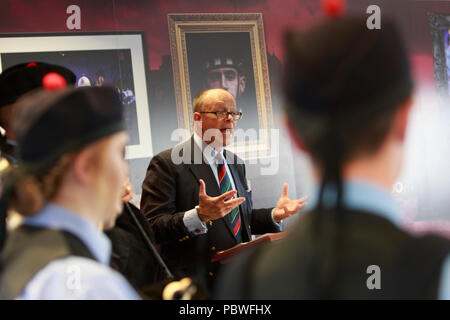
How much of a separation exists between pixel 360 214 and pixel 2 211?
1.12m

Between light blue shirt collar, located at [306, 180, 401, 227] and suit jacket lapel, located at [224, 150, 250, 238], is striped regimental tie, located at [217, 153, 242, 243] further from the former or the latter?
light blue shirt collar, located at [306, 180, 401, 227]

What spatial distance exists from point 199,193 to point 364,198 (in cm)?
183

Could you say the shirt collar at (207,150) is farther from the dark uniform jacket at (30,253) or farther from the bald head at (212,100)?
the dark uniform jacket at (30,253)

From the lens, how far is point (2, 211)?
1.48 meters

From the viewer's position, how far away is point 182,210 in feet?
9.14

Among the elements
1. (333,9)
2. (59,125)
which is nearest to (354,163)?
(333,9)

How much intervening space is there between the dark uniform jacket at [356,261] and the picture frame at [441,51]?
3581 mm

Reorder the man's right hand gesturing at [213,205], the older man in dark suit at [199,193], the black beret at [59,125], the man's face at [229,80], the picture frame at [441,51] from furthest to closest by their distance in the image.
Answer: the man's face at [229,80] < the picture frame at [441,51] < the older man in dark suit at [199,193] < the man's right hand gesturing at [213,205] < the black beret at [59,125]

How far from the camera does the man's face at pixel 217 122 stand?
2.90 metres

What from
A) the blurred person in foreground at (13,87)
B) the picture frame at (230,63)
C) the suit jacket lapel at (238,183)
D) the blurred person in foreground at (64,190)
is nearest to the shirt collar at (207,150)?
the suit jacket lapel at (238,183)

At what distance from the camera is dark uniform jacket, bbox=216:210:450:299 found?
0.71 metres

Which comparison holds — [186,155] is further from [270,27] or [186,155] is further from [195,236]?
[270,27]
